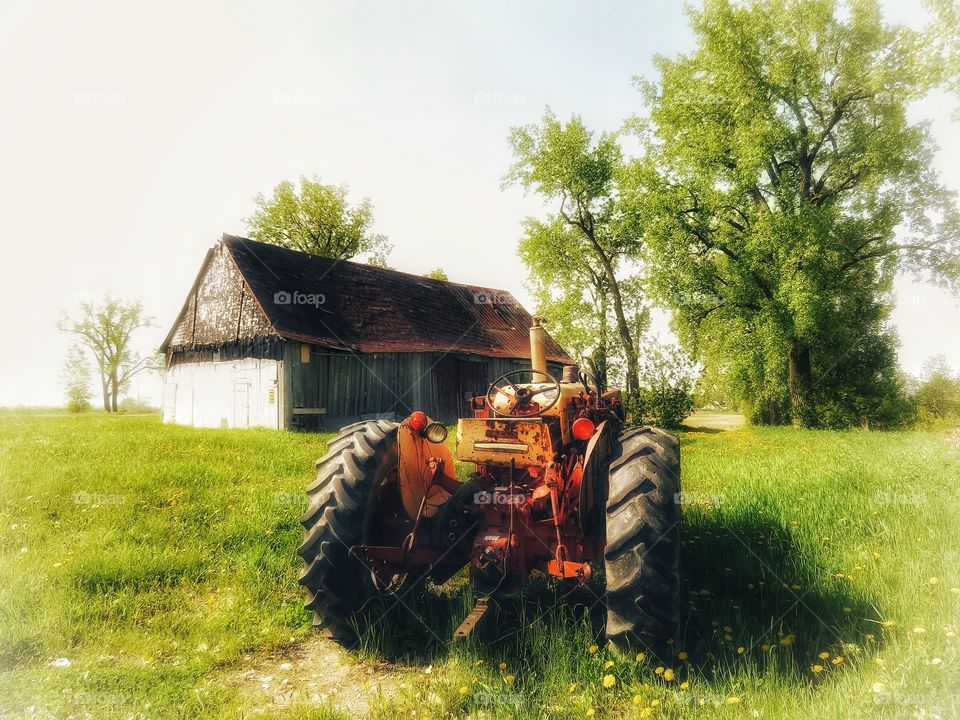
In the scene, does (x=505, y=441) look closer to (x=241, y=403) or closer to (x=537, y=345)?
(x=537, y=345)

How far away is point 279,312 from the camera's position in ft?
54.4

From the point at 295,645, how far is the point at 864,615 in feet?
12.9

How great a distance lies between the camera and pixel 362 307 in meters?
19.6

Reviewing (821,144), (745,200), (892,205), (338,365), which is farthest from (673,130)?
(338,365)

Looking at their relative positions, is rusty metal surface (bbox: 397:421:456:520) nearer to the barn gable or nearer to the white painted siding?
the white painted siding

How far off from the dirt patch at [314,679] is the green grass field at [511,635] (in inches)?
0.9

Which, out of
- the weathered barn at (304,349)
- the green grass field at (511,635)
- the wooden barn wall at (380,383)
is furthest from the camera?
the wooden barn wall at (380,383)

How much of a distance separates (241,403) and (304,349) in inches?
102

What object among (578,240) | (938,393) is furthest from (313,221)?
(938,393)

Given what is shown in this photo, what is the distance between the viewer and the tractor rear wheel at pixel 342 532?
3600 mm

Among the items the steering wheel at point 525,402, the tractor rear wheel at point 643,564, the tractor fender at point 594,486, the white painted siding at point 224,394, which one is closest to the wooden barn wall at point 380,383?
the white painted siding at point 224,394

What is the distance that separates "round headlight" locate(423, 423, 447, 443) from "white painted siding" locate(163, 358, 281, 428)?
12.7 m

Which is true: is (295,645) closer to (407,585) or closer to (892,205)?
(407,585)

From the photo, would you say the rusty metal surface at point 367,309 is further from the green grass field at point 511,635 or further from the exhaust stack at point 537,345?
the exhaust stack at point 537,345
